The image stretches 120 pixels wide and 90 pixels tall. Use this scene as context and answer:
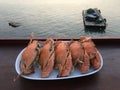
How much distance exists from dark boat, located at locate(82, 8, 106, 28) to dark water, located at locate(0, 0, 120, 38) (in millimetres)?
96

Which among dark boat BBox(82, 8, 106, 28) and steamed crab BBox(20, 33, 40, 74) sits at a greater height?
steamed crab BBox(20, 33, 40, 74)

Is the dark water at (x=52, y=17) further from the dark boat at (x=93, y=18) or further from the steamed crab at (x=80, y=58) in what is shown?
the steamed crab at (x=80, y=58)

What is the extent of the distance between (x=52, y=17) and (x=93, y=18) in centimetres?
83

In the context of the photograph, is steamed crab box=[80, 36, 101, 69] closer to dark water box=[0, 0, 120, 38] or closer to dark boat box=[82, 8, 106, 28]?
dark water box=[0, 0, 120, 38]

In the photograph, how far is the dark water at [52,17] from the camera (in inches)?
144

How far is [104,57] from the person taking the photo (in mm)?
631

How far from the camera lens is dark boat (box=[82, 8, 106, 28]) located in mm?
4062

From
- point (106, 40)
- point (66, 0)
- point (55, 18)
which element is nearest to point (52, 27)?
point (55, 18)

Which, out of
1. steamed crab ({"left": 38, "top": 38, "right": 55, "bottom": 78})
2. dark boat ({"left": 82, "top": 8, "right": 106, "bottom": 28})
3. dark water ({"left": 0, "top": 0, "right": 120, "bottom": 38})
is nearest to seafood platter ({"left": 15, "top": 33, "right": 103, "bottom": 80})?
steamed crab ({"left": 38, "top": 38, "right": 55, "bottom": 78})

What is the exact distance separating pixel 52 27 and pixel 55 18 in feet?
0.71

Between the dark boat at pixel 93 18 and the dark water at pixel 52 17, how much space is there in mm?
96

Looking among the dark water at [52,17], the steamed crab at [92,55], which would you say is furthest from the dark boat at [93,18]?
the steamed crab at [92,55]

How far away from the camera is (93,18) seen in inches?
166

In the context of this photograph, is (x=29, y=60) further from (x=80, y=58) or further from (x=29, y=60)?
(x=80, y=58)
